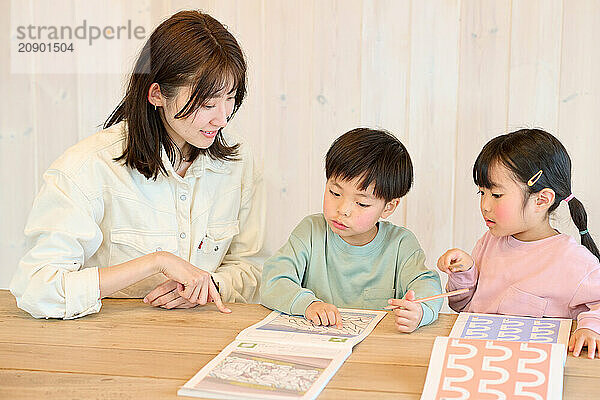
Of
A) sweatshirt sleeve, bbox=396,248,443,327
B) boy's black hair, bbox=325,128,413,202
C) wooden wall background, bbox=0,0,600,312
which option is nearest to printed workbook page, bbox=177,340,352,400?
sweatshirt sleeve, bbox=396,248,443,327

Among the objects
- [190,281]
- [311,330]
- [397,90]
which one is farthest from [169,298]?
[397,90]

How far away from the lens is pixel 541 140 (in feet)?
5.16

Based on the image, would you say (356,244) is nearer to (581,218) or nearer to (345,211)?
(345,211)

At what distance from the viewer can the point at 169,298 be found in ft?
4.95

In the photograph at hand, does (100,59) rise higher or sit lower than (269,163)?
higher

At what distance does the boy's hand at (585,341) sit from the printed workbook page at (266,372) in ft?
1.28

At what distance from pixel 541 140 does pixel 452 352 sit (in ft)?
2.08

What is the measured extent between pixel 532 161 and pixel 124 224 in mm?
927

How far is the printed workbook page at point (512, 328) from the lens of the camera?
1.27 metres

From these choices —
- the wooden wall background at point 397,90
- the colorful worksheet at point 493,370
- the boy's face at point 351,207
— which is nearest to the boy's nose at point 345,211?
the boy's face at point 351,207

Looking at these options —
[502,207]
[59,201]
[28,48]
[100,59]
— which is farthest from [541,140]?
[28,48]

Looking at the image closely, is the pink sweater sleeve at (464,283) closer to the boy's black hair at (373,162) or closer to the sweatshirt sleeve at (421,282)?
the sweatshirt sleeve at (421,282)

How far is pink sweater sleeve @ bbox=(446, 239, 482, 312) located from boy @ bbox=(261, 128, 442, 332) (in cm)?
Answer: 7

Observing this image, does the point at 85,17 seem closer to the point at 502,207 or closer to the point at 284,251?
the point at 284,251
